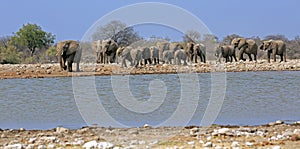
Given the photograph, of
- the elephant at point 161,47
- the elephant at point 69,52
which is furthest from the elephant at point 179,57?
the elephant at point 69,52

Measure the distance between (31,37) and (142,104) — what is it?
40.7m

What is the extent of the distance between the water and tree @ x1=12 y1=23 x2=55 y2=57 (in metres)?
32.6

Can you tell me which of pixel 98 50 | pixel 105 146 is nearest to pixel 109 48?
pixel 98 50

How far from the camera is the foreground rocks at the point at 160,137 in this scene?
28.2 ft

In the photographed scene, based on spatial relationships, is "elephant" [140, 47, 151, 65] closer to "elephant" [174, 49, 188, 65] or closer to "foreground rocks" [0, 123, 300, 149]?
"elephant" [174, 49, 188, 65]

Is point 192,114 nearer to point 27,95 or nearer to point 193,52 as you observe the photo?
point 27,95

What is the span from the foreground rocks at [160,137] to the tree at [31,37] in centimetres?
4479

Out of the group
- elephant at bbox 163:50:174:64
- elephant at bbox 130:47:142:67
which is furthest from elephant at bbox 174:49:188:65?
elephant at bbox 130:47:142:67

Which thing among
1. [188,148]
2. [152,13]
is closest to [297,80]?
[152,13]

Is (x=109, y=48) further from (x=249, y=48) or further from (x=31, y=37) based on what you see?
(x=31, y=37)

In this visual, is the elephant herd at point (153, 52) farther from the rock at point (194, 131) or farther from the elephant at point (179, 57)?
the rock at point (194, 131)

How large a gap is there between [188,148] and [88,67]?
22.8 m

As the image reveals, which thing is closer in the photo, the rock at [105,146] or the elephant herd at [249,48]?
the rock at [105,146]

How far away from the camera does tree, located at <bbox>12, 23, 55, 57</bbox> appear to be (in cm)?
5488
